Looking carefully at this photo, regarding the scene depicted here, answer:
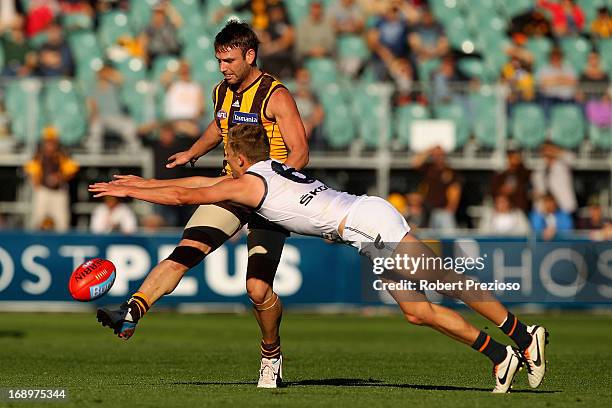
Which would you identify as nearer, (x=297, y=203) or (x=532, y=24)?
(x=297, y=203)

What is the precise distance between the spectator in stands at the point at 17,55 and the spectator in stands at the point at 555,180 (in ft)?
27.9

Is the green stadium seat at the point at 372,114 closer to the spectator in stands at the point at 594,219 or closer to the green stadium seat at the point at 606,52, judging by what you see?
the spectator in stands at the point at 594,219

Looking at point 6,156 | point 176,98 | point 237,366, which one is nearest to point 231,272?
point 176,98

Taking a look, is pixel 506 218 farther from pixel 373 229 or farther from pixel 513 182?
pixel 373 229

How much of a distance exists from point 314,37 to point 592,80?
4.74 metres

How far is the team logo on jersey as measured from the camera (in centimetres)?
971

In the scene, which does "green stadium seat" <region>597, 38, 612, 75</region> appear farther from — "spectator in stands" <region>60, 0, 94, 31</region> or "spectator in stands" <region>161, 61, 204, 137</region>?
"spectator in stands" <region>60, 0, 94, 31</region>

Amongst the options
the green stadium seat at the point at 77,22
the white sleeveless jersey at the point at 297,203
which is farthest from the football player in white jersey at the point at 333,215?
the green stadium seat at the point at 77,22

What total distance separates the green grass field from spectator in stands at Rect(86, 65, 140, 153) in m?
3.12

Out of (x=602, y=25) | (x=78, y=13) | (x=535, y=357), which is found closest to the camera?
(x=535, y=357)

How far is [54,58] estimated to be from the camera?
2164 cm

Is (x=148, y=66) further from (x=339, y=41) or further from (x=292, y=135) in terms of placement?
(x=292, y=135)

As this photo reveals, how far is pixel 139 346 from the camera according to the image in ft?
47.1

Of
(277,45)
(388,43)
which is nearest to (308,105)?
(277,45)
